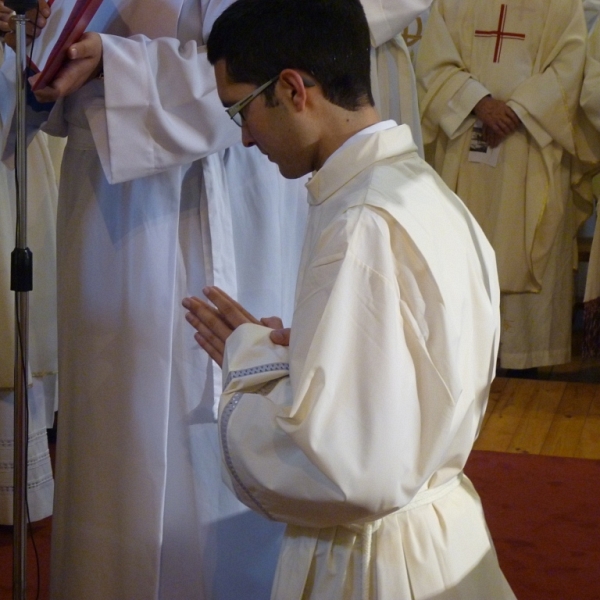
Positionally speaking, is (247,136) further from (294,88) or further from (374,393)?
(374,393)

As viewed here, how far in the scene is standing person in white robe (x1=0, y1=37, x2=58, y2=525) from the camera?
3385 millimetres

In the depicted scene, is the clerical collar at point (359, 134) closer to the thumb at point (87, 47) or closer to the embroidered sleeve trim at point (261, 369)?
the embroidered sleeve trim at point (261, 369)

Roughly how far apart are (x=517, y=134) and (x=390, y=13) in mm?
2211

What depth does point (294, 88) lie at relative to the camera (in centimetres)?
153

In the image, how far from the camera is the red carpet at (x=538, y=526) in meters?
3.10

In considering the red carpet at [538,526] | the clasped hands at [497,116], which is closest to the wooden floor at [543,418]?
the red carpet at [538,526]

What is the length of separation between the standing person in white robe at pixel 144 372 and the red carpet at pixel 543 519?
1.19 meters

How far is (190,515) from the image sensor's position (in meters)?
2.32

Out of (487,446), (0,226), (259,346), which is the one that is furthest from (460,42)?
(259,346)

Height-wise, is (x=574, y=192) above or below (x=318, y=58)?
below

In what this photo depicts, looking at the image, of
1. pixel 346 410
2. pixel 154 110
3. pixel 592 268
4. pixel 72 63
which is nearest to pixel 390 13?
pixel 154 110

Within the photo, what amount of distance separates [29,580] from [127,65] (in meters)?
1.79

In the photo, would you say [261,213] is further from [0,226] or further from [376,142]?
[0,226]

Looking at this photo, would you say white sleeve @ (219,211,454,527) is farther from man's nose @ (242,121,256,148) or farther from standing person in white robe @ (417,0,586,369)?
standing person in white robe @ (417,0,586,369)
